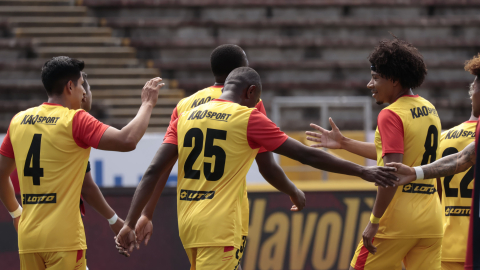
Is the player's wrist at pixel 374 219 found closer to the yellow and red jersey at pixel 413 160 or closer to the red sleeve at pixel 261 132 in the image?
the yellow and red jersey at pixel 413 160

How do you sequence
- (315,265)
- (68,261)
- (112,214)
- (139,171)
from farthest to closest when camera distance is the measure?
1. (139,171)
2. (315,265)
3. (112,214)
4. (68,261)

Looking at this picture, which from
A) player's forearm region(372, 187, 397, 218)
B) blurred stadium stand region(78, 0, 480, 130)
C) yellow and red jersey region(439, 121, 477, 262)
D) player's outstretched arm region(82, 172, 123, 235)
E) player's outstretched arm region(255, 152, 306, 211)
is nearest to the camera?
player's forearm region(372, 187, 397, 218)

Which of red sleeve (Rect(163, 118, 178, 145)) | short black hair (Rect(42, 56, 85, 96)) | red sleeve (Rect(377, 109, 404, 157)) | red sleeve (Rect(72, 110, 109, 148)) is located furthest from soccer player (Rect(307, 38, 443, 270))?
short black hair (Rect(42, 56, 85, 96))

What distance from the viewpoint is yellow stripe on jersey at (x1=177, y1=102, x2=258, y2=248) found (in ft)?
10.8

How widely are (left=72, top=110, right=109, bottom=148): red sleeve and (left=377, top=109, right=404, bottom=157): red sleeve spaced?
6.38 feet

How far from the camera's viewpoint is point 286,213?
6.45 metres

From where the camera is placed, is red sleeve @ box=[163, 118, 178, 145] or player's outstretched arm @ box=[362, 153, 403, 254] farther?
player's outstretched arm @ box=[362, 153, 403, 254]

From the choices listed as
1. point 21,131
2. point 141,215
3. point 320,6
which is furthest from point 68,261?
point 320,6

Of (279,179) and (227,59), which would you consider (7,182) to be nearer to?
(227,59)

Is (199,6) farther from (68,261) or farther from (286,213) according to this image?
(68,261)

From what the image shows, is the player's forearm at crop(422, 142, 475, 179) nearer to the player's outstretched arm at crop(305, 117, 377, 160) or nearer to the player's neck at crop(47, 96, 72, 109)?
the player's outstretched arm at crop(305, 117, 377, 160)

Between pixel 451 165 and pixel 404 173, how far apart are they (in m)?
0.30

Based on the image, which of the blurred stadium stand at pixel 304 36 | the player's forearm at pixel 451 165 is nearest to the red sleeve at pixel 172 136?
the player's forearm at pixel 451 165

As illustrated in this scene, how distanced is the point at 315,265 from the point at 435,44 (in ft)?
30.6
